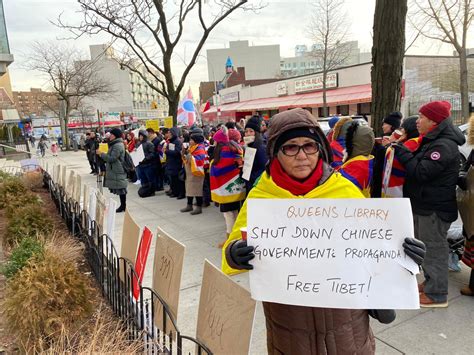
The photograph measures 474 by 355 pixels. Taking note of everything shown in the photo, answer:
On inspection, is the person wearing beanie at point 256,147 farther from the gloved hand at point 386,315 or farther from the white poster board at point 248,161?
the gloved hand at point 386,315

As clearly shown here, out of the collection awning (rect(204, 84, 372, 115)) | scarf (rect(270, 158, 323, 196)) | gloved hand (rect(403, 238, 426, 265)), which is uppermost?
awning (rect(204, 84, 372, 115))

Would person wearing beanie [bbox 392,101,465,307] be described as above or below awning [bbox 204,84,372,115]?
below

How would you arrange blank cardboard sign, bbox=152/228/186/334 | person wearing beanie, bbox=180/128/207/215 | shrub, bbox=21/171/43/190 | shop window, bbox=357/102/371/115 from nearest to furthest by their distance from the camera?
blank cardboard sign, bbox=152/228/186/334
person wearing beanie, bbox=180/128/207/215
shrub, bbox=21/171/43/190
shop window, bbox=357/102/371/115

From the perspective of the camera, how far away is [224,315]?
163 cm

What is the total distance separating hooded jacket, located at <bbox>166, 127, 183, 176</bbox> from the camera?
8602 millimetres

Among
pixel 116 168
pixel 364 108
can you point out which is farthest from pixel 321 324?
pixel 364 108

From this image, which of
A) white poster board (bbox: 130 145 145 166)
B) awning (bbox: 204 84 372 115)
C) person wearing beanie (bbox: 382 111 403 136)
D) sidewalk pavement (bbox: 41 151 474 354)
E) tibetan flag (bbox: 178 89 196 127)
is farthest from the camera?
awning (bbox: 204 84 372 115)

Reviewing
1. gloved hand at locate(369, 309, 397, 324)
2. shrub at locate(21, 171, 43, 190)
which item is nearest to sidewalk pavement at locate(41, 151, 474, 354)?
gloved hand at locate(369, 309, 397, 324)

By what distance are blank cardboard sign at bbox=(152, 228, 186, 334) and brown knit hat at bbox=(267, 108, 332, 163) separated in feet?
2.61

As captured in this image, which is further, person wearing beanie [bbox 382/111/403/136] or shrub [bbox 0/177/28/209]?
shrub [bbox 0/177/28/209]

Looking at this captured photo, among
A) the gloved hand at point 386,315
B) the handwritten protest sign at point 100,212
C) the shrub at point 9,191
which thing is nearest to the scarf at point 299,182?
the gloved hand at point 386,315

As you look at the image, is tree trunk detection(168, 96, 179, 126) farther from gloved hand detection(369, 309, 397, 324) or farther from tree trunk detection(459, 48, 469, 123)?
tree trunk detection(459, 48, 469, 123)

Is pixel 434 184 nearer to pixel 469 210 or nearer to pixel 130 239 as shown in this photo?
pixel 469 210

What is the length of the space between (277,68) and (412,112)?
7161 cm
